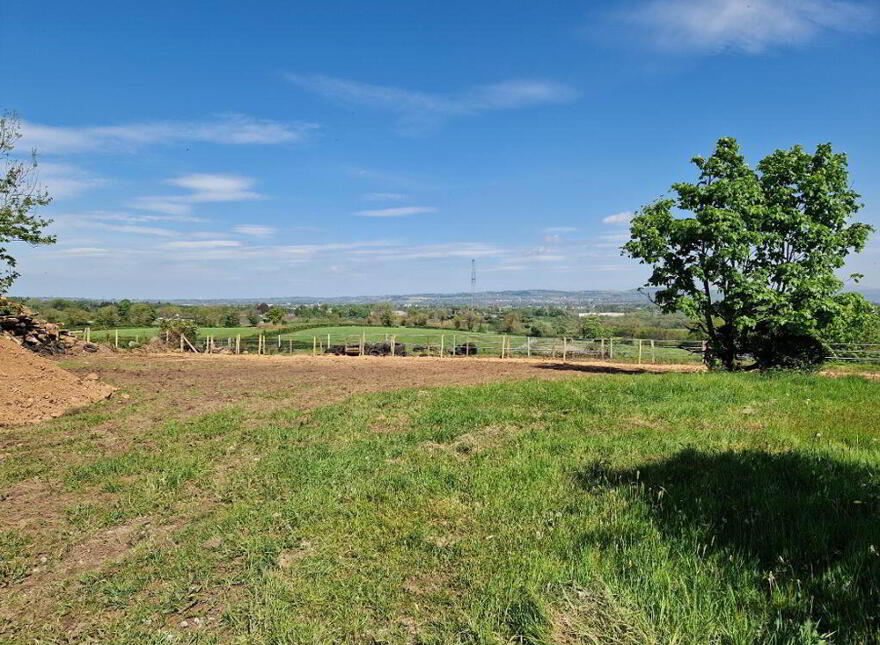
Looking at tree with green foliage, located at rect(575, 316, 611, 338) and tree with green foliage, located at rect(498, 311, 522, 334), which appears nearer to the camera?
tree with green foliage, located at rect(575, 316, 611, 338)

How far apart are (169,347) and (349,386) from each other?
111ft

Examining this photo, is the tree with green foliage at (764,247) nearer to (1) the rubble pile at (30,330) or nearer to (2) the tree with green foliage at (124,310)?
(1) the rubble pile at (30,330)

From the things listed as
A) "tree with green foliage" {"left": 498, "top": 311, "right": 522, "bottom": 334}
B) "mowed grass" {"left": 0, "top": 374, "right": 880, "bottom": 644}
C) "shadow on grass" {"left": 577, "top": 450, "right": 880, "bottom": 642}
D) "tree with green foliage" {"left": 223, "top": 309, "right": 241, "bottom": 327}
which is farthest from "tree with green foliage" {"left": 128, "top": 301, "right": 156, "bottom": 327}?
"shadow on grass" {"left": 577, "top": 450, "right": 880, "bottom": 642}

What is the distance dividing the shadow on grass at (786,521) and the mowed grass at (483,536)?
0.02 metres

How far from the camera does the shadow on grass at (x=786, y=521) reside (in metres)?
3.11

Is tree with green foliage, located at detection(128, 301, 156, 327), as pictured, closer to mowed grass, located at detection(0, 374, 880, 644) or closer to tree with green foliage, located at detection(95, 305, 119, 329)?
tree with green foliage, located at detection(95, 305, 119, 329)

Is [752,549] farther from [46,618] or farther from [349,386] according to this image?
[349,386]

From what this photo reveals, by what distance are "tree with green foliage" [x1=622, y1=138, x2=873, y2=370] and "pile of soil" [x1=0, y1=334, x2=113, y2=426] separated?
21.0 m

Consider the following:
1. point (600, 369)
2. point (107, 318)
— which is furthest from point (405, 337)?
point (107, 318)

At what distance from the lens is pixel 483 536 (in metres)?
4.65

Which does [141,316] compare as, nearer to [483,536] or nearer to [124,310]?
[124,310]

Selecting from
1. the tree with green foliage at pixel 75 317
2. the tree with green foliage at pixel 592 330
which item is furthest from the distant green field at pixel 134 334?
the tree with green foliage at pixel 592 330

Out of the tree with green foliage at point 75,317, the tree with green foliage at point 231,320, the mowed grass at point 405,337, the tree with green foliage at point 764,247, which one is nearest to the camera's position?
the tree with green foliage at point 764,247

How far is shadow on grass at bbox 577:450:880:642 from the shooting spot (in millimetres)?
3107
